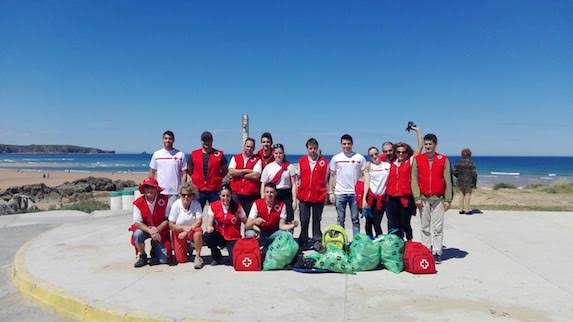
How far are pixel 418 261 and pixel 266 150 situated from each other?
2.77 m

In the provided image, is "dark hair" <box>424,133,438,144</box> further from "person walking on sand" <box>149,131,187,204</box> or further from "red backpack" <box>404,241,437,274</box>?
"person walking on sand" <box>149,131,187,204</box>

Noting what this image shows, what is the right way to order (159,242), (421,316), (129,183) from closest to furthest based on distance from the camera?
1. (421,316)
2. (159,242)
3. (129,183)

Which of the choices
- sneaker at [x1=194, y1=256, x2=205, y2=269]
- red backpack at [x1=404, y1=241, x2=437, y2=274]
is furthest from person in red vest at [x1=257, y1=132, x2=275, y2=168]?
red backpack at [x1=404, y1=241, x2=437, y2=274]

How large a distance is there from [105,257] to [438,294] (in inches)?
193

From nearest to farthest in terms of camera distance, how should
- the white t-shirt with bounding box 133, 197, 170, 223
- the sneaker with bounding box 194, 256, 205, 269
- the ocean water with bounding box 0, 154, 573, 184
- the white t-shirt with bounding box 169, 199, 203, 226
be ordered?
the sneaker with bounding box 194, 256, 205, 269, the white t-shirt with bounding box 133, 197, 170, 223, the white t-shirt with bounding box 169, 199, 203, 226, the ocean water with bounding box 0, 154, 573, 184

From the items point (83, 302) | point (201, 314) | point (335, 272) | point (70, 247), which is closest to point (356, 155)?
point (335, 272)

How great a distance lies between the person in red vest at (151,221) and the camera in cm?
592

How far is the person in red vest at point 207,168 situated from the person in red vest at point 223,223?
0.82 metres

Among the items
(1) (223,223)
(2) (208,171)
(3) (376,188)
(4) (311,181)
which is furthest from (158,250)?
(3) (376,188)

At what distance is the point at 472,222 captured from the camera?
388 inches

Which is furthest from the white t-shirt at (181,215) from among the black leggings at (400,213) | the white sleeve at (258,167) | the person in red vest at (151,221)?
the black leggings at (400,213)

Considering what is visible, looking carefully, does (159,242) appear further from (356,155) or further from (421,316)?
(421,316)

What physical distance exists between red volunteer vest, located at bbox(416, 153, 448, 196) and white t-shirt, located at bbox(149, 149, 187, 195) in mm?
3677

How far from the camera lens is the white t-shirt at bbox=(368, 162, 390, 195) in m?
6.59
